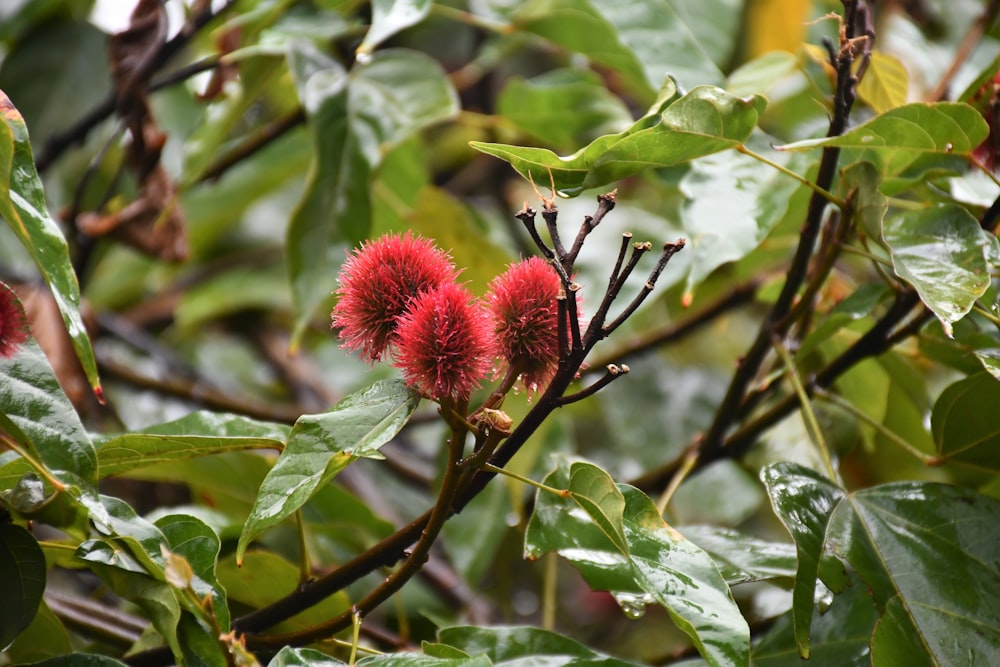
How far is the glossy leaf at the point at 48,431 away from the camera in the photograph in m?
0.54

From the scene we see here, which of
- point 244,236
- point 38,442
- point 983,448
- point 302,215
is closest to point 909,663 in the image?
point 983,448

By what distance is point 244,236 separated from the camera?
1928 mm

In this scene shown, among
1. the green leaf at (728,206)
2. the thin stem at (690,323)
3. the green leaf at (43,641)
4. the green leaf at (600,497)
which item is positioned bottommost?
the thin stem at (690,323)

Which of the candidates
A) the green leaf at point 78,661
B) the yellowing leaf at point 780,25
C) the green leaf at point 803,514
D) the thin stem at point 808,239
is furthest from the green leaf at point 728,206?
the yellowing leaf at point 780,25

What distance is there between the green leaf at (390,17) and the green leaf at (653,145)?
1.13 feet

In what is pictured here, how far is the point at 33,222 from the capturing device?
543 millimetres

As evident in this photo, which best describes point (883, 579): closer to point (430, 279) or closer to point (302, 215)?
point (430, 279)

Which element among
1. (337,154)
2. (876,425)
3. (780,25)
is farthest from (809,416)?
(780,25)

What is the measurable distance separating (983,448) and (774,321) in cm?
19

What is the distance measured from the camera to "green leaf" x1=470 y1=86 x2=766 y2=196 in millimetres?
587

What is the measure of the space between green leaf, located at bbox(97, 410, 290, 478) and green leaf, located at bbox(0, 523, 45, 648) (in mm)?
66

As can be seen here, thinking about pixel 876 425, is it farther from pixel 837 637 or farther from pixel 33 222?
pixel 33 222

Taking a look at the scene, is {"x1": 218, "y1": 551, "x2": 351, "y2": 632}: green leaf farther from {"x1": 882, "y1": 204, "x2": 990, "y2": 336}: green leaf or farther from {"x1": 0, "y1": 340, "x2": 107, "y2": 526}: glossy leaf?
{"x1": 882, "y1": 204, "x2": 990, "y2": 336}: green leaf

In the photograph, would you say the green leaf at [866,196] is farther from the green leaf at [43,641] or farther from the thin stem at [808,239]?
the green leaf at [43,641]
